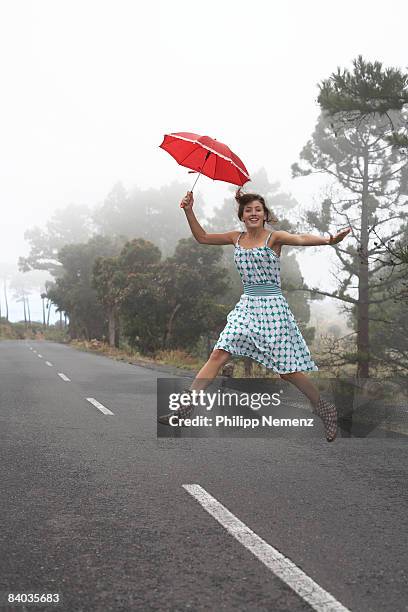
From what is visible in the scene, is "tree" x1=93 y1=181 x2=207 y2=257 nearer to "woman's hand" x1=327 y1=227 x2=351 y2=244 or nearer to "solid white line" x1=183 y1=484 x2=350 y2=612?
"woman's hand" x1=327 y1=227 x2=351 y2=244

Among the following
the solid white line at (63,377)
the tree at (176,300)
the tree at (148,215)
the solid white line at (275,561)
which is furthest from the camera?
the tree at (148,215)

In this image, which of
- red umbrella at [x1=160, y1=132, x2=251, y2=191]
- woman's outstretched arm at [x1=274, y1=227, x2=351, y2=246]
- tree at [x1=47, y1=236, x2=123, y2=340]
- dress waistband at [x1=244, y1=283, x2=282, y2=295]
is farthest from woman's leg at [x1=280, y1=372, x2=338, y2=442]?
tree at [x1=47, y1=236, x2=123, y2=340]

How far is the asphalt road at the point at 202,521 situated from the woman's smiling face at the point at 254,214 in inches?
80.8

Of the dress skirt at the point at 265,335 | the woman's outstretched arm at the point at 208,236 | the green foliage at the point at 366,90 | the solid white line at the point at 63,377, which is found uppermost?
the green foliage at the point at 366,90

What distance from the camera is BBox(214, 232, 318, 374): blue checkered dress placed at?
4.98 m

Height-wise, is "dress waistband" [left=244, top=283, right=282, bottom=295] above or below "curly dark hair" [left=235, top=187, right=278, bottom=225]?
below

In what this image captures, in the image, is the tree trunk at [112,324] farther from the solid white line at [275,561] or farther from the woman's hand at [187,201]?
the solid white line at [275,561]

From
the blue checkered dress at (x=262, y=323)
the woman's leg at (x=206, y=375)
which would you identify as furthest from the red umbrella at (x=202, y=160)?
the woman's leg at (x=206, y=375)

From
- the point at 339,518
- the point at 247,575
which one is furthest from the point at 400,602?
the point at 339,518

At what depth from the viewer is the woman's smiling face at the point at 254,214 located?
5.06m

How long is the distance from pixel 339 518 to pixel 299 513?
0.26 meters

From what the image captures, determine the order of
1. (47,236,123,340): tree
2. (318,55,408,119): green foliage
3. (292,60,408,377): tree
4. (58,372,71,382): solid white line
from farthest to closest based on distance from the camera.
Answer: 1. (47,236,123,340): tree
2. (292,60,408,377): tree
3. (58,372,71,382): solid white line
4. (318,55,408,119): green foliage

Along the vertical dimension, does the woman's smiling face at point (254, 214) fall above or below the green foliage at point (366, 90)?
below

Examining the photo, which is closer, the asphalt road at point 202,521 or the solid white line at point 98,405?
the asphalt road at point 202,521
